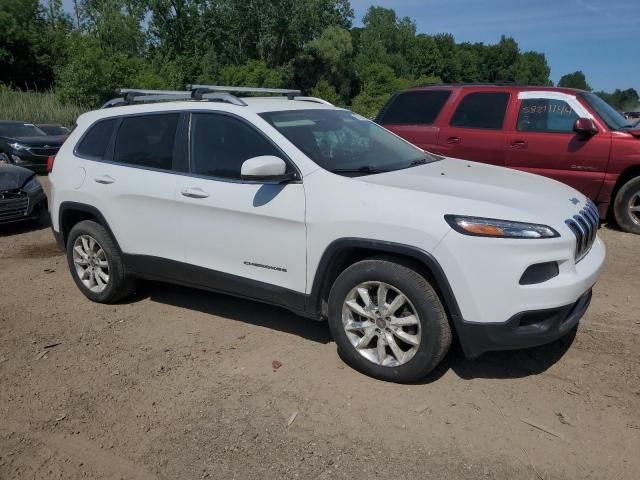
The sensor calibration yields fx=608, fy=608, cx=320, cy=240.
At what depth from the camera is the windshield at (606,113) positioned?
7.54m

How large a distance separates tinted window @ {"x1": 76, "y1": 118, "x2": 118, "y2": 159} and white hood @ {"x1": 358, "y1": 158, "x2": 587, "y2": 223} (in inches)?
97.9

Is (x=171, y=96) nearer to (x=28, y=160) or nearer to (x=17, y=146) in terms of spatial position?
(x=28, y=160)

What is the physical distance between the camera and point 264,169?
3.81m

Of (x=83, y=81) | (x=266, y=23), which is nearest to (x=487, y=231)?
(x=83, y=81)

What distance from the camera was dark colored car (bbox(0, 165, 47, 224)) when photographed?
8.19 meters

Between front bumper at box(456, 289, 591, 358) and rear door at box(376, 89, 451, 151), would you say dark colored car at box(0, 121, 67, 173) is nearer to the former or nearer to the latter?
rear door at box(376, 89, 451, 151)

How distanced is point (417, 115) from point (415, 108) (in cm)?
12

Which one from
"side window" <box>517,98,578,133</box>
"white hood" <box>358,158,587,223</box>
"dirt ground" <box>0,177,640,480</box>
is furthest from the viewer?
"side window" <box>517,98,578,133</box>

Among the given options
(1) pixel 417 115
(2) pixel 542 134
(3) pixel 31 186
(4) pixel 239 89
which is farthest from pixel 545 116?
(3) pixel 31 186

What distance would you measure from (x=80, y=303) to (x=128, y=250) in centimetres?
88

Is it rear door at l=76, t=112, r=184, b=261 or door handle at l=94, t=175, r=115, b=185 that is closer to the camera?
rear door at l=76, t=112, r=184, b=261

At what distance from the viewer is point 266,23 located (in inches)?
2158

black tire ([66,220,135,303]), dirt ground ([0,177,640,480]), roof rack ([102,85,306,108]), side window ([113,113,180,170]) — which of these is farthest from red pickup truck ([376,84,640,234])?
black tire ([66,220,135,303])

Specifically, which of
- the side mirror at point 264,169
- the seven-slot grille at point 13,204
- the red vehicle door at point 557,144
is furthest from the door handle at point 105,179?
the red vehicle door at point 557,144
